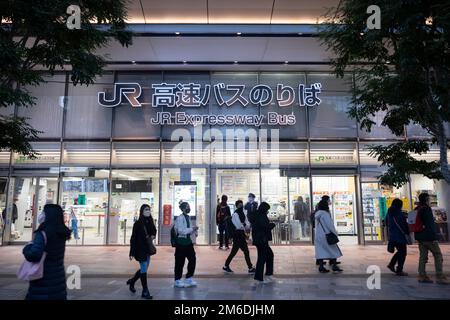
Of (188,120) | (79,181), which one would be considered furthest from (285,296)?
(79,181)

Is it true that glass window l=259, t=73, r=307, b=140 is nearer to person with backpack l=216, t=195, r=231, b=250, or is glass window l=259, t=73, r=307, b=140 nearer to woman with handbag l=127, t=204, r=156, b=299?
person with backpack l=216, t=195, r=231, b=250

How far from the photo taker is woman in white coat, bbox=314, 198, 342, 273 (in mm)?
8516

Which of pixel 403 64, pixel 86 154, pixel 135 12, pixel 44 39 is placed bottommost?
pixel 86 154

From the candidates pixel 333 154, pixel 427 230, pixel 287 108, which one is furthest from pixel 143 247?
pixel 333 154

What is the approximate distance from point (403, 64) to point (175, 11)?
7.77 metres

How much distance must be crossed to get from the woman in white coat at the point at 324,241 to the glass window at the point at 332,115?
21.4 ft

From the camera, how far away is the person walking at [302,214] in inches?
558

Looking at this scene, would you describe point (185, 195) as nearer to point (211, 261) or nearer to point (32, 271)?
point (211, 261)

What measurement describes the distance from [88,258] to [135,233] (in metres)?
5.34

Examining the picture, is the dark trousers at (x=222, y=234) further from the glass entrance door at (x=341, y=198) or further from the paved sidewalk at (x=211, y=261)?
the glass entrance door at (x=341, y=198)

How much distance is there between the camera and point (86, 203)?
14352 mm

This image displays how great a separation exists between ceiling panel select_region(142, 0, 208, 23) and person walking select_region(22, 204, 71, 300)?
30.2ft

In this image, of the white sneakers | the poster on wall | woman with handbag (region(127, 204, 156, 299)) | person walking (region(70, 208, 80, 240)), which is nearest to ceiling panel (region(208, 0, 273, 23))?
the poster on wall

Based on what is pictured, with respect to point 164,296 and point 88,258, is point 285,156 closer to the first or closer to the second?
point 88,258
